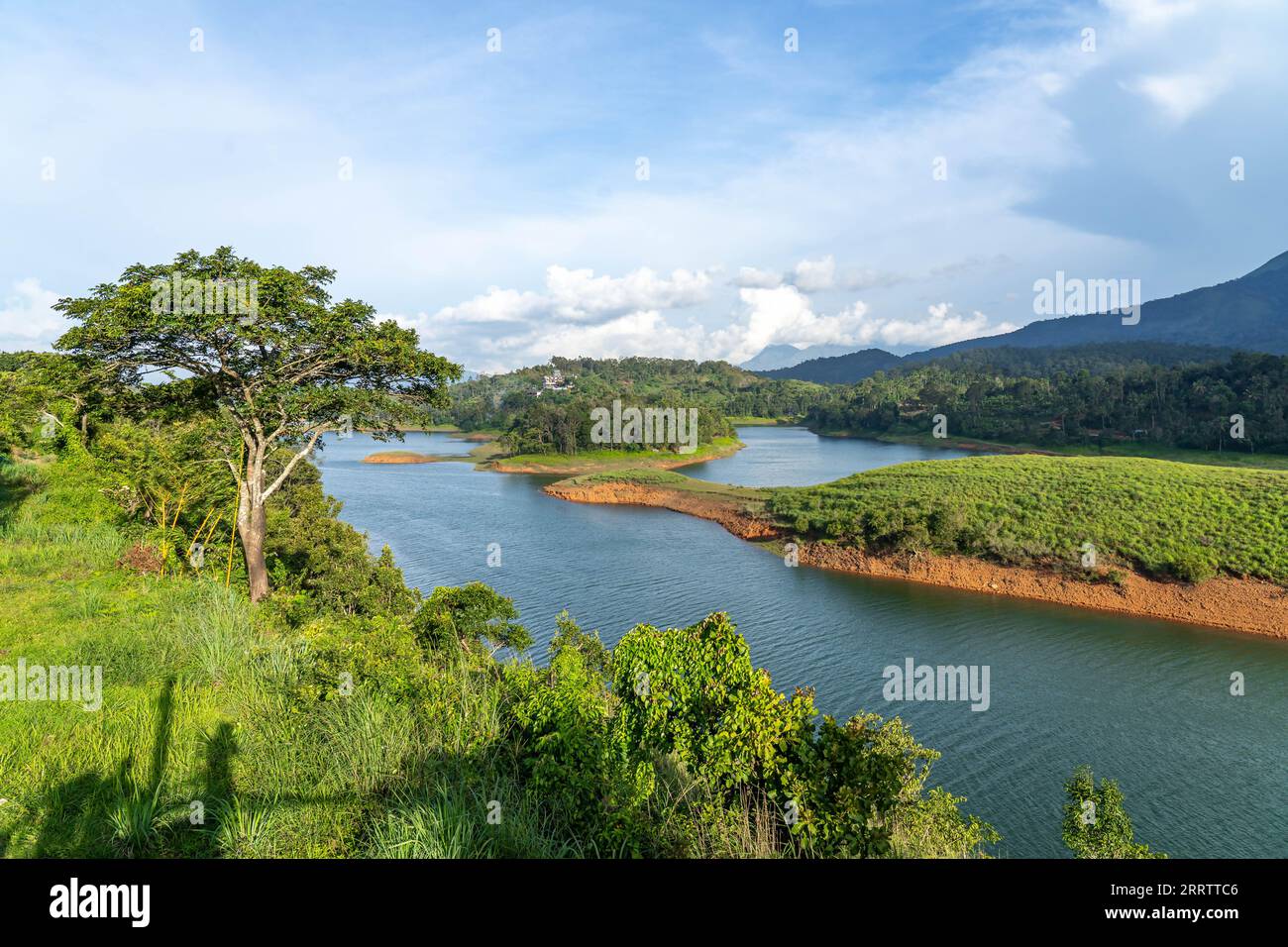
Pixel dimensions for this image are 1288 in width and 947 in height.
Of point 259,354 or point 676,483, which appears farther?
point 676,483

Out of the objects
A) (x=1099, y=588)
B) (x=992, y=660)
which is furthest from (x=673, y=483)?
(x=992, y=660)

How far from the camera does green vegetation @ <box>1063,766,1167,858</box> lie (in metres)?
9.93

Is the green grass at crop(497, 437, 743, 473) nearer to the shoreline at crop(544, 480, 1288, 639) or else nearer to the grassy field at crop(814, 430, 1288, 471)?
the grassy field at crop(814, 430, 1288, 471)

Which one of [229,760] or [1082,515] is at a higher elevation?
[229,760]

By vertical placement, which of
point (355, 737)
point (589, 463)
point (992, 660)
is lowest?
point (992, 660)

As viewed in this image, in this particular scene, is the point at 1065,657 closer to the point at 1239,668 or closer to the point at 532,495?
the point at 1239,668

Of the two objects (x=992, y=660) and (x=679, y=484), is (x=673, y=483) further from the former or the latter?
(x=992, y=660)

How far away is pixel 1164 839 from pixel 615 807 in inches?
495

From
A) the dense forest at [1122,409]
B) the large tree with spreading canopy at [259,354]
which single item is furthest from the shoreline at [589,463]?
the large tree with spreading canopy at [259,354]

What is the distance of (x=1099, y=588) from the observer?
30.4m

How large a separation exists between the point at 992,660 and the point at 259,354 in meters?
22.9

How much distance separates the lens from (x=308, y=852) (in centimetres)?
489

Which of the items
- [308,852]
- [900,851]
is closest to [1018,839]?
[900,851]

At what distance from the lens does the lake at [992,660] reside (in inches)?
571
